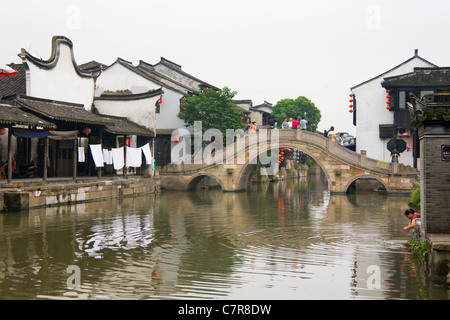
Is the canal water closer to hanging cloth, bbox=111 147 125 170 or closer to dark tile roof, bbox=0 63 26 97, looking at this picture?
dark tile roof, bbox=0 63 26 97

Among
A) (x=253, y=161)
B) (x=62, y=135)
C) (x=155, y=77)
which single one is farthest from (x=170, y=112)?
(x=62, y=135)

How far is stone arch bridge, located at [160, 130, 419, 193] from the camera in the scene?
28688mm

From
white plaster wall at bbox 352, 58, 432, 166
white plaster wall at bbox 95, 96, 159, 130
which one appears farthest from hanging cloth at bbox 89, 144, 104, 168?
white plaster wall at bbox 352, 58, 432, 166

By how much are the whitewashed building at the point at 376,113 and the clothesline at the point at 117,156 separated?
13507mm

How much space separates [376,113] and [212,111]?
10.3 metres

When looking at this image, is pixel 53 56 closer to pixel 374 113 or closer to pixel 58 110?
pixel 58 110

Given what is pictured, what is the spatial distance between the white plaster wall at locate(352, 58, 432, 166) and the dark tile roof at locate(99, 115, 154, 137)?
13303 millimetres

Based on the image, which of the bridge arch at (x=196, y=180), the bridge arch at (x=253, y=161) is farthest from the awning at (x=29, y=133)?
the bridge arch at (x=253, y=161)

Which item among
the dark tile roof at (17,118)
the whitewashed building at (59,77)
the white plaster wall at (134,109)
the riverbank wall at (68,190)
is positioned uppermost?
the whitewashed building at (59,77)

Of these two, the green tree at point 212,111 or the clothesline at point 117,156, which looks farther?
the green tree at point 212,111

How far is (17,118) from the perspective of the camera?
774 inches

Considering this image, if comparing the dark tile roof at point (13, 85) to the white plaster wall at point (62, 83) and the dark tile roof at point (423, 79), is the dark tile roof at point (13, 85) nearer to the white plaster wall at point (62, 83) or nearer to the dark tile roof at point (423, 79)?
the white plaster wall at point (62, 83)

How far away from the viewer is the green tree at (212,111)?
34.6 meters
